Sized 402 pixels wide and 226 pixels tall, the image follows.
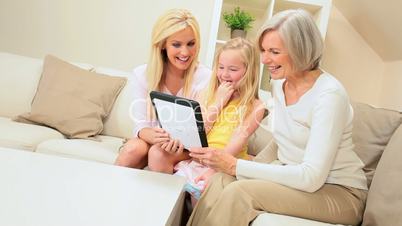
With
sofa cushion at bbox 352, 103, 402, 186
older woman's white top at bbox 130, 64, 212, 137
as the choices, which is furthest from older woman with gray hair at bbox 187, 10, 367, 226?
older woman's white top at bbox 130, 64, 212, 137

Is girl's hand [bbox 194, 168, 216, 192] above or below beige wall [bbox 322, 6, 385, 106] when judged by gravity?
below

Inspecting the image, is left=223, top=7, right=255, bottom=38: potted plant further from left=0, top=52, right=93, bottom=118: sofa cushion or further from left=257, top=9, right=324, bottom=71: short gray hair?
left=257, top=9, right=324, bottom=71: short gray hair

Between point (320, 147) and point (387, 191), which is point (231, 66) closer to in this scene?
point (320, 147)

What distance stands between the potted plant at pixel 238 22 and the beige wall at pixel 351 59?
606mm

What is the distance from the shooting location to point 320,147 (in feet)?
3.46

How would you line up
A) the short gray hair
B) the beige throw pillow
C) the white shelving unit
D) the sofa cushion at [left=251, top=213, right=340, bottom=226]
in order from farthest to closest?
the white shelving unit < the beige throw pillow < the short gray hair < the sofa cushion at [left=251, top=213, right=340, bottom=226]

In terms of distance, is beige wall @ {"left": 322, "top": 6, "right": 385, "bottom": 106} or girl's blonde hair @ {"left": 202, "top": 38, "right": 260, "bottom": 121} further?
beige wall @ {"left": 322, "top": 6, "right": 385, "bottom": 106}

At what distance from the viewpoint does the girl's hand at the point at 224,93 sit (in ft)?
4.80

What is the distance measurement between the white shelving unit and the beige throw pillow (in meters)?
0.61

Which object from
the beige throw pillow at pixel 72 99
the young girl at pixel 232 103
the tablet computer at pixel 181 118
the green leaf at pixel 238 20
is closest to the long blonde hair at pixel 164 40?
the young girl at pixel 232 103

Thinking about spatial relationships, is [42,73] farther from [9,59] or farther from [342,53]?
[342,53]

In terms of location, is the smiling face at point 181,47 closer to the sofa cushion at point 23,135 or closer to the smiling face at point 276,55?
the smiling face at point 276,55

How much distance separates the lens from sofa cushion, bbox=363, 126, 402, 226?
103 centimetres

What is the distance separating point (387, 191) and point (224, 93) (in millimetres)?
655
